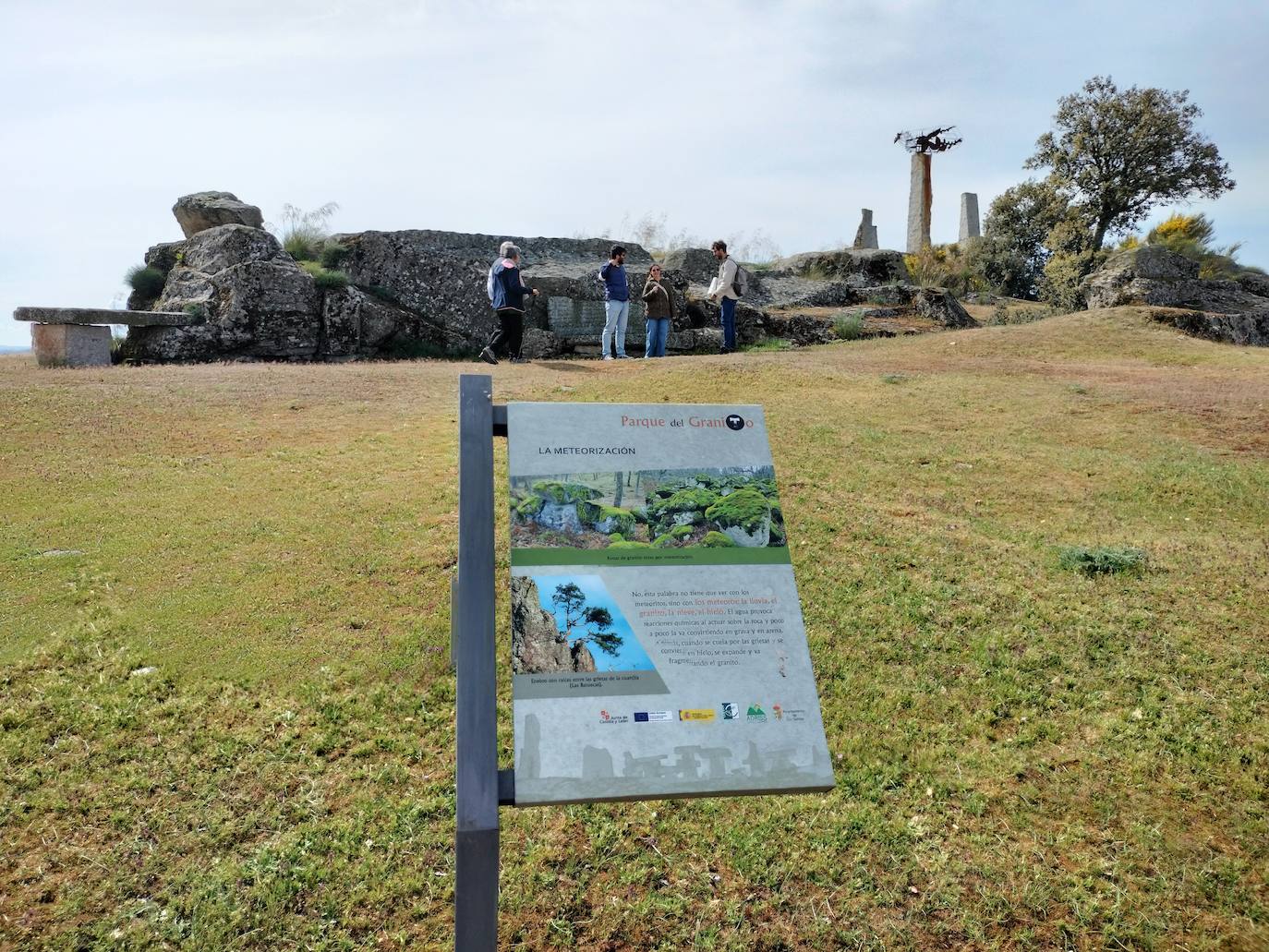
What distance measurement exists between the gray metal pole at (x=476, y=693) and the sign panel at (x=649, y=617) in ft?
0.27

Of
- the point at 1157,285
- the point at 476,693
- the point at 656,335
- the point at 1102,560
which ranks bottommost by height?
the point at 1102,560

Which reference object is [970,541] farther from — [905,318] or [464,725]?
[905,318]

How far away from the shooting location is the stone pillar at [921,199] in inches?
1170

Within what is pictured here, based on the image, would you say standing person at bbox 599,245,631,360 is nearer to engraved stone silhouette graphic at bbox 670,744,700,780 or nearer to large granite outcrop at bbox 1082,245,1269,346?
large granite outcrop at bbox 1082,245,1269,346

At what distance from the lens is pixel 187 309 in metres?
13.8

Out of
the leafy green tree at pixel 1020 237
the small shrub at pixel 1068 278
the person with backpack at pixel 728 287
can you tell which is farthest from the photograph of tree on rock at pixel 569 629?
the leafy green tree at pixel 1020 237

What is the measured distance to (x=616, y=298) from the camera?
13.9 metres

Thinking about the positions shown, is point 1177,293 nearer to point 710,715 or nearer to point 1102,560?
point 1102,560

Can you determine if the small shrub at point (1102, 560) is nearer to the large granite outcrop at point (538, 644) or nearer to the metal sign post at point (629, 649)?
the metal sign post at point (629, 649)

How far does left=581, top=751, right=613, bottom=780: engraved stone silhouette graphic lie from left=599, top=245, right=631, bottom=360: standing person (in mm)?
11541

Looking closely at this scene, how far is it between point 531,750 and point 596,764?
18cm

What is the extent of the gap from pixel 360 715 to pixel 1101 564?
448cm

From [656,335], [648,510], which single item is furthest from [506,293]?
[648,510]

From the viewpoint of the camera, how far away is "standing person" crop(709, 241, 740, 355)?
1415cm
